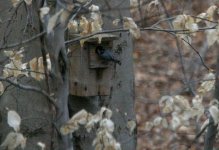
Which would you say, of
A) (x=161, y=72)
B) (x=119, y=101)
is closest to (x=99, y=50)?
(x=119, y=101)

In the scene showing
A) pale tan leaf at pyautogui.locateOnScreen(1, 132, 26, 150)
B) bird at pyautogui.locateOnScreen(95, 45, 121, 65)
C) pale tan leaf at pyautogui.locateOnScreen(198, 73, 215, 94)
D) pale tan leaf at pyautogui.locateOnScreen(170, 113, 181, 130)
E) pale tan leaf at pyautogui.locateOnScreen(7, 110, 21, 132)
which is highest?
bird at pyautogui.locateOnScreen(95, 45, 121, 65)

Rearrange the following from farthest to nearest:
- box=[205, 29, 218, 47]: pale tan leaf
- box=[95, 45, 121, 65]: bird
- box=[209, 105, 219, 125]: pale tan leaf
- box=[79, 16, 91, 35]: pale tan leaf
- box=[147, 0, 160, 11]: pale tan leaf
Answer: box=[95, 45, 121, 65]: bird → box=[147, 0, 160, 11]: pale tan leaf → box=[79, 16, 91, 35]: pale tan leaf → box=[205, 29, 218, 47]: pale tan leaf → box=[209, 105, 219, 125]: pale tan leaf

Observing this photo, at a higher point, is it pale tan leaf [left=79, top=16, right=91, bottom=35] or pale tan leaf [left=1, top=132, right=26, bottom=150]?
pale tan leaf [left=79, top=16, right=91, bottom=35]

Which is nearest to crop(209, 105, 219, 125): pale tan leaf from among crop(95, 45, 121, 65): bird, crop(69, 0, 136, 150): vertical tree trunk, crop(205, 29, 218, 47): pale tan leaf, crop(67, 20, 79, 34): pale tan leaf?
crop(205, 29, 218, 47): pale tan leaf

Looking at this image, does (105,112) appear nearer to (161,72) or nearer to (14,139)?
(14,139)

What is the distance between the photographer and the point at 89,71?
3.82 m

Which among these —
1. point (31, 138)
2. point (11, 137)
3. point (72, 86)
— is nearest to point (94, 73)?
point (72, 86)

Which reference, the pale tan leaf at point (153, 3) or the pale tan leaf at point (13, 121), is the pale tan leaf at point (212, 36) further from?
the pale tan leaf at point (13, 121)

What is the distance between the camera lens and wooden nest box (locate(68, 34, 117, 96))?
3756mm

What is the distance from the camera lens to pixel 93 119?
2.65 meters

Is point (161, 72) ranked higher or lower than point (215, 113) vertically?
higher

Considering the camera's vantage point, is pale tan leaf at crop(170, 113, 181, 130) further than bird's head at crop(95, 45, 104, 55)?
No

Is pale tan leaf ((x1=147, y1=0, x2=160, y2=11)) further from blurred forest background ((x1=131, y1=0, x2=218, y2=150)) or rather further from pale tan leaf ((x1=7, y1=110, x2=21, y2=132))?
blurred forest background ((x1=131, y1=0, x2=218, y2=150))

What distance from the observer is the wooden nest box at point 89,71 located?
3756mm
